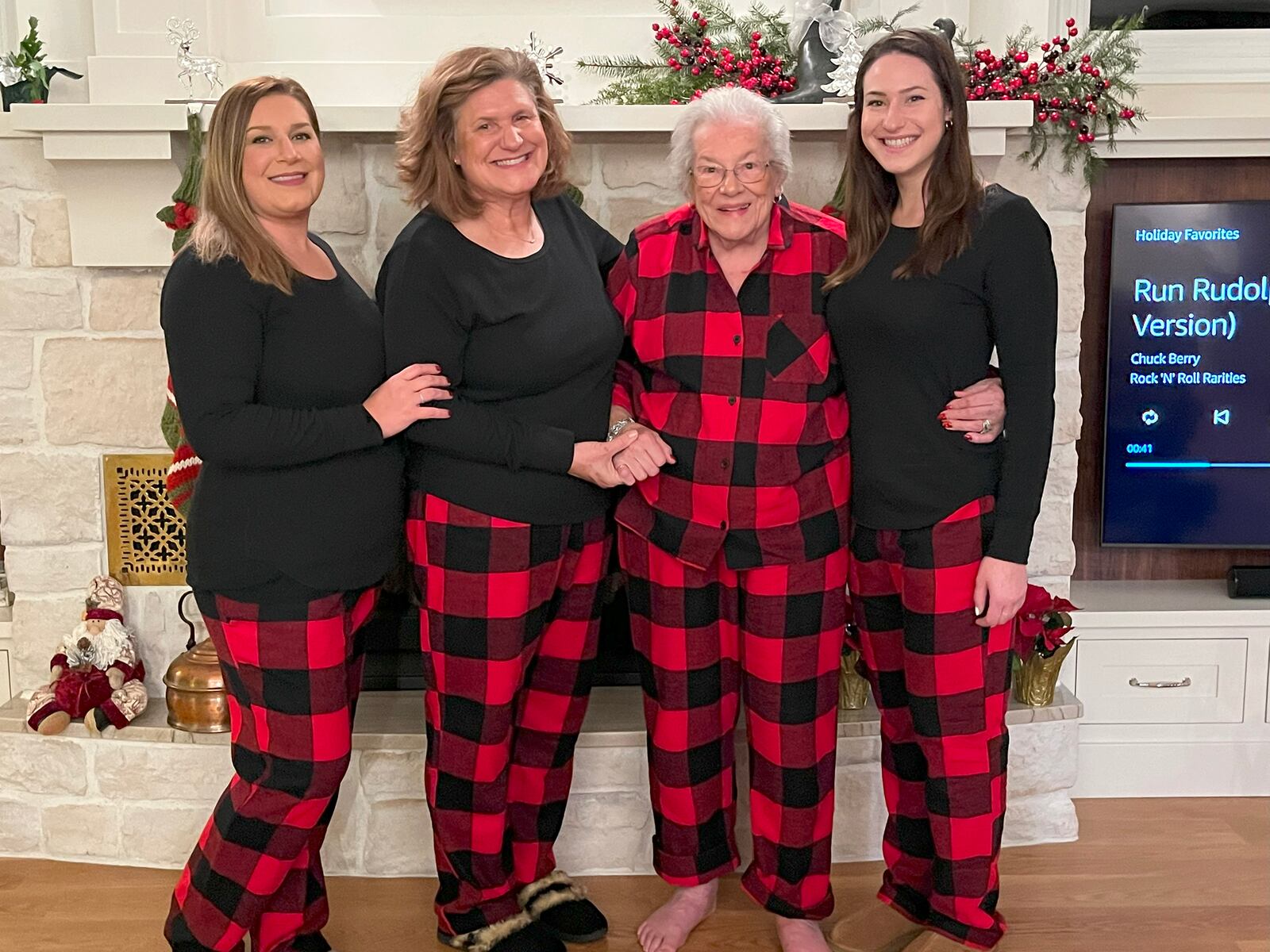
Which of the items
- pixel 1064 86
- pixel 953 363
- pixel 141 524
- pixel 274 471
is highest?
pixel 1064 86

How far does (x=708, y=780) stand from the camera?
7.19 feet

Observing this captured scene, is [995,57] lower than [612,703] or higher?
higher

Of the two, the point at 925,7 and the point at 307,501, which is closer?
the point at 307,501

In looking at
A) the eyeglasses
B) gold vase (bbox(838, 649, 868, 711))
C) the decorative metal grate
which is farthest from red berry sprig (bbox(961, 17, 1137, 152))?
the decorative metal grate

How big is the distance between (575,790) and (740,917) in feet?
1.44

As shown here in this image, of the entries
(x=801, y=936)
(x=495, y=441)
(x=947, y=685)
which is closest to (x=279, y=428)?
(x=495, y=441)

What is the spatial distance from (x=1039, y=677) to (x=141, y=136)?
224 cm

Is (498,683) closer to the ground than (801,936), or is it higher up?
higher up

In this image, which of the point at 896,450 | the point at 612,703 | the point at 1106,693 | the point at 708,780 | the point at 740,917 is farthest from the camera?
the point at 1106,693

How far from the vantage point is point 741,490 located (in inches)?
79.3

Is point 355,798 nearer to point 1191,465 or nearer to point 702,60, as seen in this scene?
point 702,60

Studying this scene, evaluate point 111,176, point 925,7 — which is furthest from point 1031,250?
point 111,176

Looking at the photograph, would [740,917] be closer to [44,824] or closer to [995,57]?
[44,824]

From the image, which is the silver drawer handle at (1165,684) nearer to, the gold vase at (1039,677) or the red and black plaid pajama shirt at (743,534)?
the gold vase at (1039,677)
